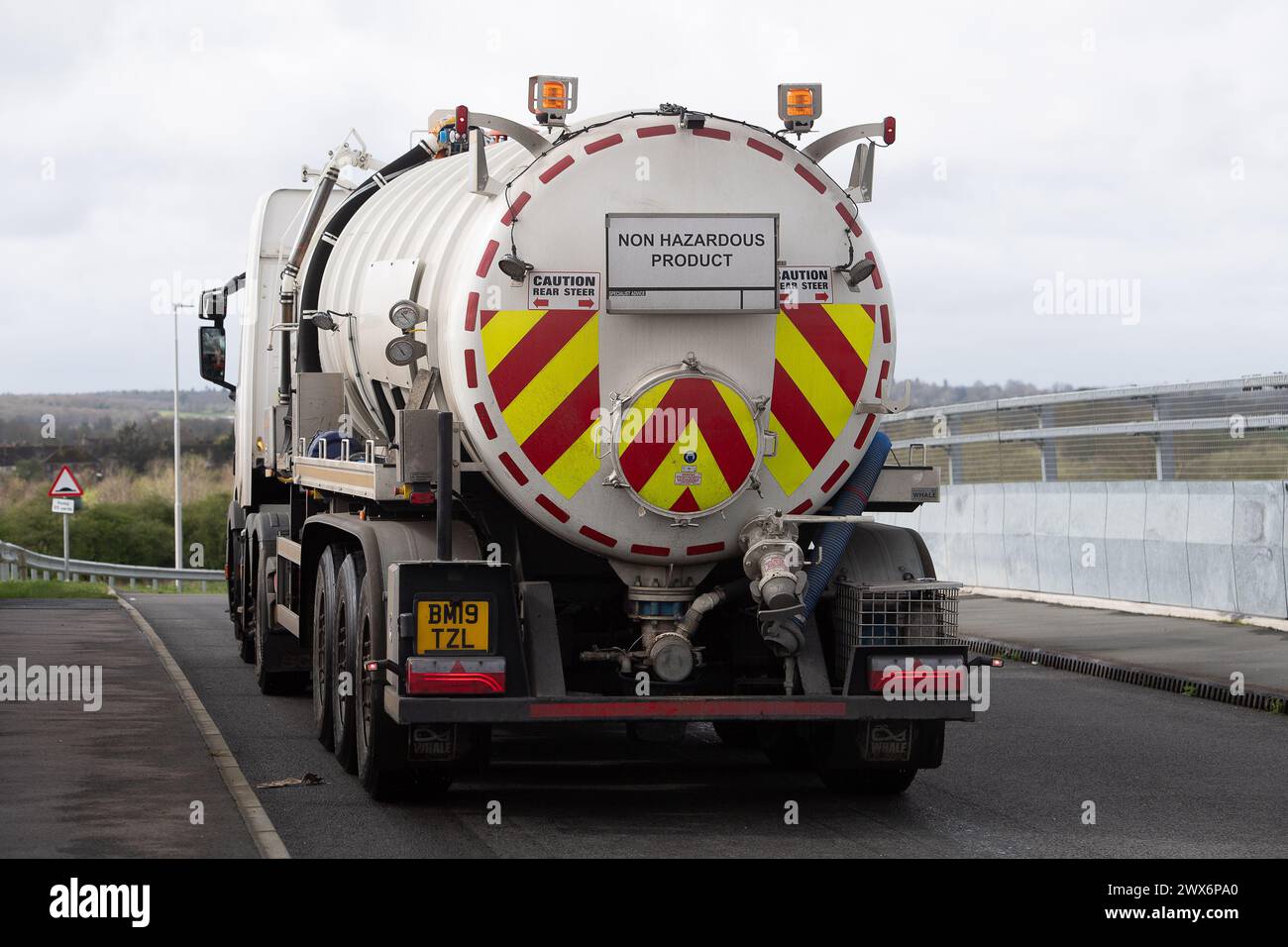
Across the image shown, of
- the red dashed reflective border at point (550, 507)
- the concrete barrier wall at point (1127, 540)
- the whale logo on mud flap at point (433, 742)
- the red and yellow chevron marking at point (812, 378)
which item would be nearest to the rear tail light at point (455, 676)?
the whale logo on mud flap at point (433, 742)

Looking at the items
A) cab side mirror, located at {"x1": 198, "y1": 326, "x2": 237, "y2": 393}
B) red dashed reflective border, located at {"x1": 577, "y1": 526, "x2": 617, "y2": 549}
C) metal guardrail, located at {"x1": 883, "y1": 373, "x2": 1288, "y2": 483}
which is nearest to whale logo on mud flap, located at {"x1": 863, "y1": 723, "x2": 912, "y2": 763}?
red dashed reflective border, located at {"x1": 577, "y1": 526, "x2": 617, "y2": 549}

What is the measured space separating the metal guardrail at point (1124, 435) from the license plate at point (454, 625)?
8.97 metres

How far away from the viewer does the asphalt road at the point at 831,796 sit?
8.75 meters

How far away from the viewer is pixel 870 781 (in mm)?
10297

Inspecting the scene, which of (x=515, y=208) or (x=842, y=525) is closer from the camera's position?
(x=515, y=208)

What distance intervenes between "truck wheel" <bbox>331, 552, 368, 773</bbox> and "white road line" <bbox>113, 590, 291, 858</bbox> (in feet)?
1.93

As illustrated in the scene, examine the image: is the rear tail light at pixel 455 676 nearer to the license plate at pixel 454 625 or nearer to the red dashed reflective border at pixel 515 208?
the license plate at pixel 454 625

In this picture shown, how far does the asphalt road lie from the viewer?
344 inches

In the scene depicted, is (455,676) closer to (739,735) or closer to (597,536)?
(597,536)

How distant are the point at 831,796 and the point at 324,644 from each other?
10.6 ft

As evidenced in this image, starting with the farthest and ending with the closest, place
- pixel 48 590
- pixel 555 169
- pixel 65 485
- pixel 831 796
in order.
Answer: pixel 65 485 → pixel 48 590 → pixel 831 796 → pixel 555 169

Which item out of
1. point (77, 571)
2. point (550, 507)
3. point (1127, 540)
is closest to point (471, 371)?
point (550, 507)

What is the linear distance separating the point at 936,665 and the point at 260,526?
25.9 feet

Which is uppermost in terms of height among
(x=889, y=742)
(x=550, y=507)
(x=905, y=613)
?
(x=550, y=507)
